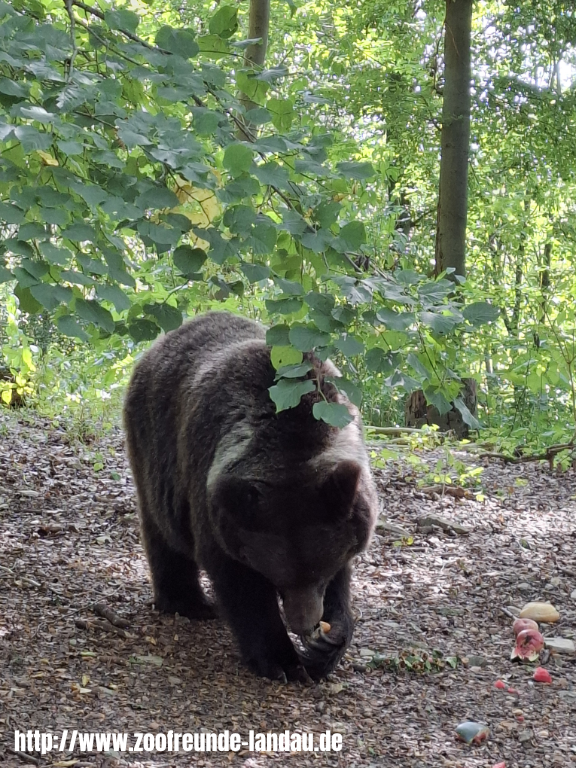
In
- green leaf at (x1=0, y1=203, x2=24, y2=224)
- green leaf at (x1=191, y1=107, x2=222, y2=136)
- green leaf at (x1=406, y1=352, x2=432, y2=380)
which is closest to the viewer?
green leaf at (x1=0, y1=203, x2=24, y2=224)

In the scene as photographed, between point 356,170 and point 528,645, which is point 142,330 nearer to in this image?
point 356,170

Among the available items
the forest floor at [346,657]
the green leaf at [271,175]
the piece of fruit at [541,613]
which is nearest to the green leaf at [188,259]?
the green leaf at [271,175]

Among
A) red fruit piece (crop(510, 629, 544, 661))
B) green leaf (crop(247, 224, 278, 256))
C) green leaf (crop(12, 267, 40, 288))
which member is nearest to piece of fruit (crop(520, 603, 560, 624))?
red fruit piece (crop(510, 629, 544, 661))

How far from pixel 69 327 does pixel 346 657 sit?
2479mm

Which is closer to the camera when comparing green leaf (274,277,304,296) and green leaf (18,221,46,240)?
green leaf (18,221,46,240)

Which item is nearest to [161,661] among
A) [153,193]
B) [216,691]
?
[216,691]

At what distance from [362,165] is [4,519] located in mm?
4360

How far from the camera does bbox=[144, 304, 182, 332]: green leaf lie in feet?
10.1

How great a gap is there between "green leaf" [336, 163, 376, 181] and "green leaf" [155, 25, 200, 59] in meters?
0.63

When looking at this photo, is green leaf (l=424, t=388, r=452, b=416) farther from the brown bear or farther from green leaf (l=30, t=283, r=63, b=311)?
green leaf (l=30, t=283, r=63, b=311)

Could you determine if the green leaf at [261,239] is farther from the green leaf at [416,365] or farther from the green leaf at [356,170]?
the green leaf at [416,365]

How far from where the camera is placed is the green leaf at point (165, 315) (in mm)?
3078

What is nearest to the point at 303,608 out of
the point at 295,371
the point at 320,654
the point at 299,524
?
the point at 320,654

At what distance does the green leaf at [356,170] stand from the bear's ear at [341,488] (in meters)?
1.29
